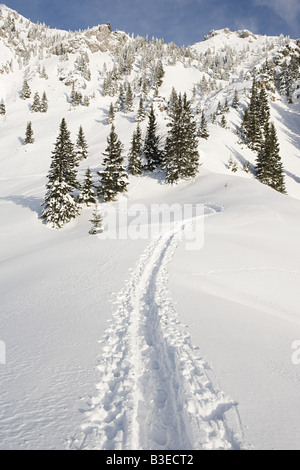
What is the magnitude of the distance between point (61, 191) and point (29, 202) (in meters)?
8.50

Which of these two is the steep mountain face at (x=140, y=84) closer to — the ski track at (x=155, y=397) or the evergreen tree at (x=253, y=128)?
the evergreen tree at (x=253, y=128)

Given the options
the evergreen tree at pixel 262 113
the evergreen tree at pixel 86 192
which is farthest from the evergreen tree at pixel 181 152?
the evergreen tree at pixel 262 113

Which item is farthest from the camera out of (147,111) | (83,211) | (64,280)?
(147,111)

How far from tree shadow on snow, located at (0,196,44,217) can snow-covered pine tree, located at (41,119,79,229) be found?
2868 mm

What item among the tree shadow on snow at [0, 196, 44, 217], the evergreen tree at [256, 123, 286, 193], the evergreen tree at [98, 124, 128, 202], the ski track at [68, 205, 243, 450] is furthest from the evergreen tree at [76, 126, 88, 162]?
the ski track at [68, 205, 243, 450]

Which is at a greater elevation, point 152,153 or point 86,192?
point 152,153

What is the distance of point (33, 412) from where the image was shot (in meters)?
3.85

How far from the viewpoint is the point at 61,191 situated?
26531mm

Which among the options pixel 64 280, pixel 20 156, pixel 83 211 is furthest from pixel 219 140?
pixel 64 280

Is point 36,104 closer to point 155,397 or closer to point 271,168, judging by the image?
point 271,168

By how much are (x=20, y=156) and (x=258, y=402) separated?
69.6 m

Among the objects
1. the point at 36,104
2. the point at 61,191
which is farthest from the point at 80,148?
the point at 36,104

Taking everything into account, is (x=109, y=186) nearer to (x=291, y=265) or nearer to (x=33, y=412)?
(x=291, y=265)

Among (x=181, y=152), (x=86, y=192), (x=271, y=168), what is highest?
(x=181, y=152)
